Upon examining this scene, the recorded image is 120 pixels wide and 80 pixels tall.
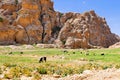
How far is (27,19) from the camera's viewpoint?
263 ft

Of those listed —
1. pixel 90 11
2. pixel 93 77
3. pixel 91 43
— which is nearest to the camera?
pixel 93 77

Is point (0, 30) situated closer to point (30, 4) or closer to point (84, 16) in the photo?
point (30, 4)

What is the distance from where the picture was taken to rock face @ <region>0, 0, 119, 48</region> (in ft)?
255

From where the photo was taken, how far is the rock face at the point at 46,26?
77.9 m

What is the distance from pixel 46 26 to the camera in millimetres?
83812

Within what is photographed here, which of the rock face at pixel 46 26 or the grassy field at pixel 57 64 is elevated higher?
the rock face at pixel 46 26

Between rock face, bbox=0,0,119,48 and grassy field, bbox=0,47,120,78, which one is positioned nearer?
grassy field, bbox=0,47,120,78

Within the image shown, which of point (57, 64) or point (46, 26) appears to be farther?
point (46, 26)

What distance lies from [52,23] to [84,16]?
9594 mm

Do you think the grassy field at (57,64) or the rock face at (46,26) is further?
the rock face at (46,26)

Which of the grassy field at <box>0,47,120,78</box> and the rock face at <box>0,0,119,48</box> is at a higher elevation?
the rock face at <box>0,0,119,48</box>

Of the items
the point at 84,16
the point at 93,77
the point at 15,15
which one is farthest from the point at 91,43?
the point at 93,77

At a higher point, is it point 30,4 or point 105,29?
point 30,4

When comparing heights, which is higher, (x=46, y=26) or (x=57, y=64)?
(x=46, y=26)
